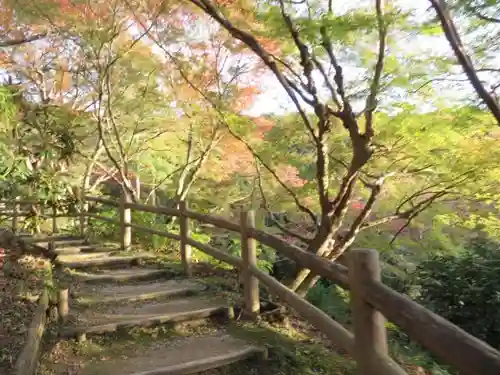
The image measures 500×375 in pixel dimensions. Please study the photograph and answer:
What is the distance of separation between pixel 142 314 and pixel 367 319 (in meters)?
2.56

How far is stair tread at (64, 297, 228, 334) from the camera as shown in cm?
369

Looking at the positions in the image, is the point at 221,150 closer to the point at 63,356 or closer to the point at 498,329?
the point at 498,329

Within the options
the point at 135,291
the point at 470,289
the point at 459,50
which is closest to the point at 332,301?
the point at 470,289

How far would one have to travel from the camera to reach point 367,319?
2137 millimetres

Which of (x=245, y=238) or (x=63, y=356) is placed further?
(x=245, y=238)

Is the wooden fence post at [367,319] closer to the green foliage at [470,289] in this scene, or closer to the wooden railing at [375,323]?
the wooden railing at [375,323]

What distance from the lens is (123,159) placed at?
8.78 meters

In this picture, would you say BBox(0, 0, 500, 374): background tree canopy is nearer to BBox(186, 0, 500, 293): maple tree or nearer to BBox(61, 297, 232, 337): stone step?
BBox(186, 0, 500, 293): maple tree

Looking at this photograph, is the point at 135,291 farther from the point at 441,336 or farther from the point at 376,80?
the point at 441,336

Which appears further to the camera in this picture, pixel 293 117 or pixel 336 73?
pixel 293 117

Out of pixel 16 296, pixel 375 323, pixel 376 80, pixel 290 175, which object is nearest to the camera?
pixel 375 323

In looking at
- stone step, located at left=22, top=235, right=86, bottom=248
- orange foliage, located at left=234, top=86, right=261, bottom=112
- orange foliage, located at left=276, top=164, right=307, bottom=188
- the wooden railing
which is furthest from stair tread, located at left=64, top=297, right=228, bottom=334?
orange foliage, located at left=276, top=164, right=307, bottom=188

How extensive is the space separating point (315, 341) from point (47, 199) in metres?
4.85

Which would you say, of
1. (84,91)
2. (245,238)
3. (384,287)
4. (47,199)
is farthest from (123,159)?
(384,287)
